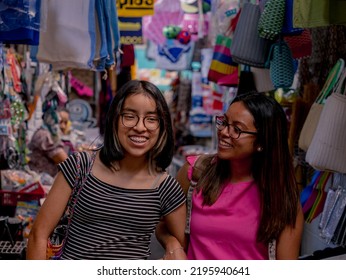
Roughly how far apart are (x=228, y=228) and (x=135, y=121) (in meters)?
0.61

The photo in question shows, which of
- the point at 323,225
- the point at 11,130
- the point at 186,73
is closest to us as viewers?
the point at 323,225

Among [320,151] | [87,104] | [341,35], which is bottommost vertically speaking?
[87,104]

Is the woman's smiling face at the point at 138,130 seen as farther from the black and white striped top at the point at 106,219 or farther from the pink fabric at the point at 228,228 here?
the pink fabric at the point at 228,228

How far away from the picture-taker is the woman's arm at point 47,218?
2.38 m

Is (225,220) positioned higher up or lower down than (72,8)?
lower down

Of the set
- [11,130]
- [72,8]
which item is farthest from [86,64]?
[11,130]

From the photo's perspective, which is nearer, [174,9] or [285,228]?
[285,228]

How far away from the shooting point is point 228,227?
2.59 meters

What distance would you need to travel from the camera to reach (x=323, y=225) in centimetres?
355

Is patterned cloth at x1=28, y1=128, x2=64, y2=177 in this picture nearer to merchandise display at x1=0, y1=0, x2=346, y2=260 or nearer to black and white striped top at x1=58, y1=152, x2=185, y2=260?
merchandise display at x1=0, y1=0, x2=346, y2=260

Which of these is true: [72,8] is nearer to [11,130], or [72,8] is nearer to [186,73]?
[11,130]

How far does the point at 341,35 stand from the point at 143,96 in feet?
7.52
